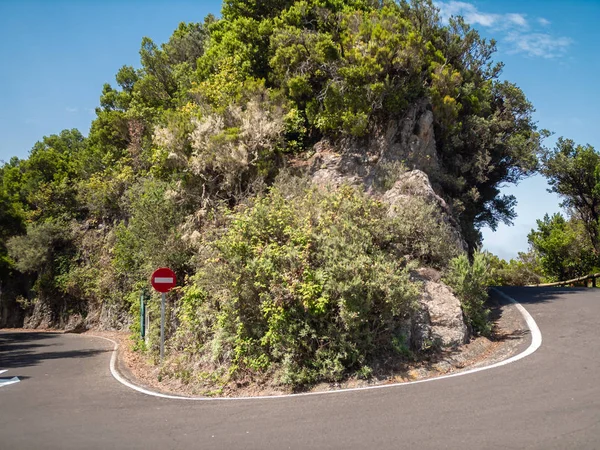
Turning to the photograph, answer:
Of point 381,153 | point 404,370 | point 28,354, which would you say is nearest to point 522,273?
point 381,153

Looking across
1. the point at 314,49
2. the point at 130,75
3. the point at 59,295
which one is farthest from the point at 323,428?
the point at 130,75

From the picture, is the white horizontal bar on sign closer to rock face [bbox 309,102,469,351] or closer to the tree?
rock face [bbox 309,102,469,351]

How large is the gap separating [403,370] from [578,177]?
28103mm

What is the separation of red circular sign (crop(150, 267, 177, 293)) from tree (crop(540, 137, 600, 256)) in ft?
84.5

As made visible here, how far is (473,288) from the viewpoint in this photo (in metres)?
12.0

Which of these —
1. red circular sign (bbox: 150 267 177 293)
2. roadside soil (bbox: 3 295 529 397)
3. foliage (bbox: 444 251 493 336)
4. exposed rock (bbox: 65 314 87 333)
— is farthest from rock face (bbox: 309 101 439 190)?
exposed rock (bbox: 65 314 87 333)

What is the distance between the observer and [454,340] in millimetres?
10805

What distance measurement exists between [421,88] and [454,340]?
426 inches

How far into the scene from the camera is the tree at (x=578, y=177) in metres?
30.3

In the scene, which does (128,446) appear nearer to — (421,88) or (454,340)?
(454,340)

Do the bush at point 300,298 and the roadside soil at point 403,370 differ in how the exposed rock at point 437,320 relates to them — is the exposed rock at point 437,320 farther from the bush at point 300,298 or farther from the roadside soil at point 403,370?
the bush at point 300,298

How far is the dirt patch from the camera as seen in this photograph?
9055 millimetres

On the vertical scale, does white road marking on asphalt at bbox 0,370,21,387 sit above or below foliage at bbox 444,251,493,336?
below

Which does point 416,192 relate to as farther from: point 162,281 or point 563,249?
point 563,249
